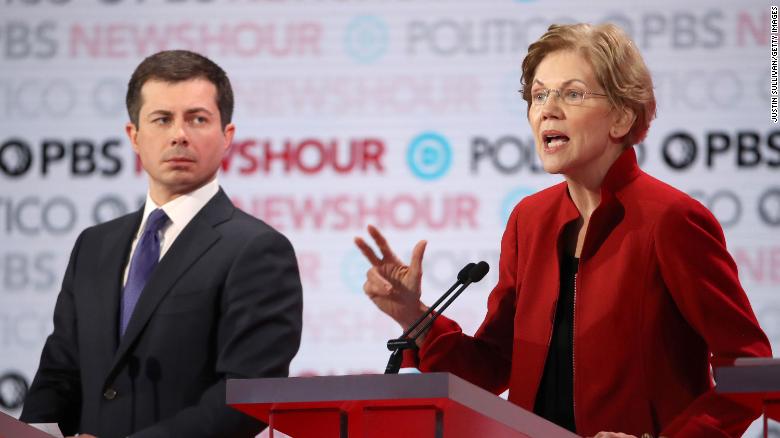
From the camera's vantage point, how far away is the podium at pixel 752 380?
259 cm

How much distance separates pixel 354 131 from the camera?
202 inches

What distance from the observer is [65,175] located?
5312mm

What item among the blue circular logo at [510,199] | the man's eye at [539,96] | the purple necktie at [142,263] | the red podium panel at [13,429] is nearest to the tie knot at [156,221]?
the purple necktie at [142,263]

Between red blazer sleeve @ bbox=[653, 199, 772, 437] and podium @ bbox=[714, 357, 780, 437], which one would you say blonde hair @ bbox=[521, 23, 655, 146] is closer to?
red blazer sleeve @ bbox=[653, 199, 772, 437]

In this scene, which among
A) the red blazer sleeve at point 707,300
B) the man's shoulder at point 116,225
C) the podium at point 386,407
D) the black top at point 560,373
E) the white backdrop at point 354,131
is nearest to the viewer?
the podium at point 386,407

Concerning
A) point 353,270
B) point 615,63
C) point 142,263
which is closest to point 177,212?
point 142,263

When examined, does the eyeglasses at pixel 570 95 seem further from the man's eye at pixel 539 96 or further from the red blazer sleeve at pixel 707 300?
the red blazer sleeve at pixel 707 300

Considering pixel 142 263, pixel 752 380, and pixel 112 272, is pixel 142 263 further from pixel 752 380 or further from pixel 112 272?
pixel 752 380

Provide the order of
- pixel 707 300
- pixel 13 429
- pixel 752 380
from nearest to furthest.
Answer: pixel 752 380 → pixel 13 429 → pixel 707 300

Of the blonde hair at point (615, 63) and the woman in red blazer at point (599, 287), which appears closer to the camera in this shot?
the woman in red blazer at point (599, 287)

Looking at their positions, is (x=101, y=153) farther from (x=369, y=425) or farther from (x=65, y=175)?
(x=369, y=425)

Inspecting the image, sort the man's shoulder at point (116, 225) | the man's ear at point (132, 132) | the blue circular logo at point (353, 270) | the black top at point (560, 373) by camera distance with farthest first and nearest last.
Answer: the blue circular logo at point (353, 270)
the man's ear at point (132, 132)
the man's shoulder at point (116, 225)
the black top at point (560, 373)

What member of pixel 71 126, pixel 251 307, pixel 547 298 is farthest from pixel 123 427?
pixel 71 126

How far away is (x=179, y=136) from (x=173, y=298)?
534mm
